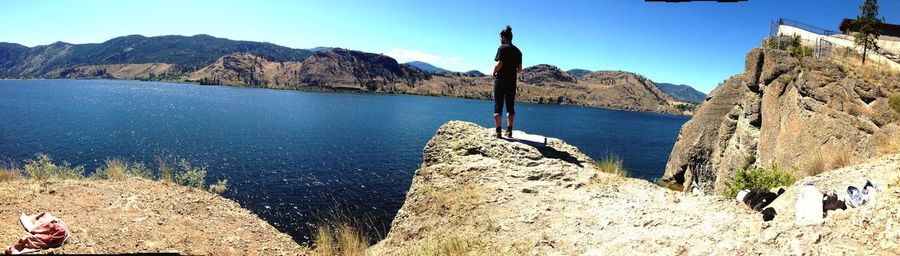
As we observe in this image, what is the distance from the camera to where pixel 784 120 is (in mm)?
20922

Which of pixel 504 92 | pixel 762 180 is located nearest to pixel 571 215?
pixel 504 92

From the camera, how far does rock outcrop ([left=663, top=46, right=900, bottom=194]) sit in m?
16.0

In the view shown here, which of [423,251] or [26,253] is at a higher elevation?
[423,251]

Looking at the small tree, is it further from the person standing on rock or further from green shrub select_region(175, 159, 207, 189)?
green shrub select_region(175, 159, 207, 189)

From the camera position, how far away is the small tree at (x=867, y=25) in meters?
22.4

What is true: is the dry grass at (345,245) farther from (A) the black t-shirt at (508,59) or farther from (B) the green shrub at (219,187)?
(B) the green shrub at (219,187)

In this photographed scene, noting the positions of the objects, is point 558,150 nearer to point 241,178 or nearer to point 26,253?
point 26,253

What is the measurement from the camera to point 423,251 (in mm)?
7465

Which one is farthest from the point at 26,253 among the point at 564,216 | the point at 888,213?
the point at 888,213

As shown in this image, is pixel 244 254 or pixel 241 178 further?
pixel 241 178

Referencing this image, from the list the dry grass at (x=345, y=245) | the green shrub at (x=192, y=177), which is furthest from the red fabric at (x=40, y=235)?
the green shrub at (x=192, y=177)

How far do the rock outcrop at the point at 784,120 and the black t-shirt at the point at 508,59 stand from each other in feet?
21.7

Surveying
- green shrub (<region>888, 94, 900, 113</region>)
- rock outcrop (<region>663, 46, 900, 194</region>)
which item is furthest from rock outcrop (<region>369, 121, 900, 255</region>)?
green shrub (<region>888, 94, 900, 113</region>)

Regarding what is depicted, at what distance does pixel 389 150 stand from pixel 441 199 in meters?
39.4
